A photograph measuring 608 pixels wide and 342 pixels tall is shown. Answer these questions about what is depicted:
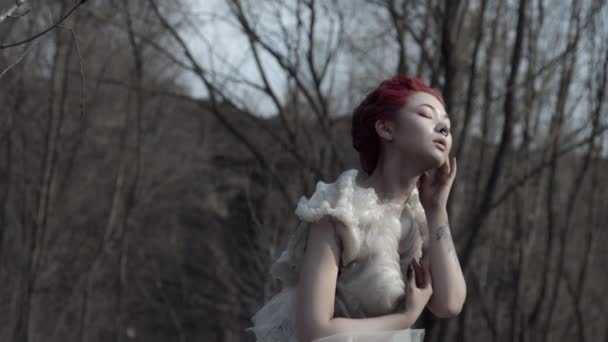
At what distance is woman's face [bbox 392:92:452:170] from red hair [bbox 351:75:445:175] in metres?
0.03

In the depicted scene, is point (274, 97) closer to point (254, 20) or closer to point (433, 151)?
point (254, 20)

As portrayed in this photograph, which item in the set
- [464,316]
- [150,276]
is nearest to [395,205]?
[464,316]

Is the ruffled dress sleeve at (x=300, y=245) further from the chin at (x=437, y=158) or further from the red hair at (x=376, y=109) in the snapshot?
the chin at (x=437, y=158)

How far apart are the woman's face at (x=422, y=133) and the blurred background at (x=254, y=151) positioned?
0.97 m

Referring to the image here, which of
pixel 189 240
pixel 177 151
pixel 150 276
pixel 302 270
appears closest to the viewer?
pixel 302 270

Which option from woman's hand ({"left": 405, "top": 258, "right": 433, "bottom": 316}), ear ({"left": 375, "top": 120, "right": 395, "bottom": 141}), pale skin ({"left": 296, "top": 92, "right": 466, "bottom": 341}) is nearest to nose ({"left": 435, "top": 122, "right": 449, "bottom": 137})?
pale skin ({"left": 296, "top": 92, "right": 466, "bottom": 341})

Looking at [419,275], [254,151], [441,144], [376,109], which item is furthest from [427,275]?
[254,151]

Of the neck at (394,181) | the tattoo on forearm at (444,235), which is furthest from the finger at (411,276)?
the neck at (394,181)

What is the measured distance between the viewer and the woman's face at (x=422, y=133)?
270 cm

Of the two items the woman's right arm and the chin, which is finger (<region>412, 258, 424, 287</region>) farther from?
the chin

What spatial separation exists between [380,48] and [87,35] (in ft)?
12.2

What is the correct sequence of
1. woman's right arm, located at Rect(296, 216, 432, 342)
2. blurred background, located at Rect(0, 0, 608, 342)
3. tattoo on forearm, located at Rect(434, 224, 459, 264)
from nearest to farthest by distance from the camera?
1. woman's right arm, located at Rect(296, 216, 432, 342)
2. tattoo on forearm, located at Rect(434, 224, 459, 264)
3. blurred background, located at Rect(0, 0, 608, 342)

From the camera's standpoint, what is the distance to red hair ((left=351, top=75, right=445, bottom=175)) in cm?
276

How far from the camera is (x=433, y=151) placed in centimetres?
269
